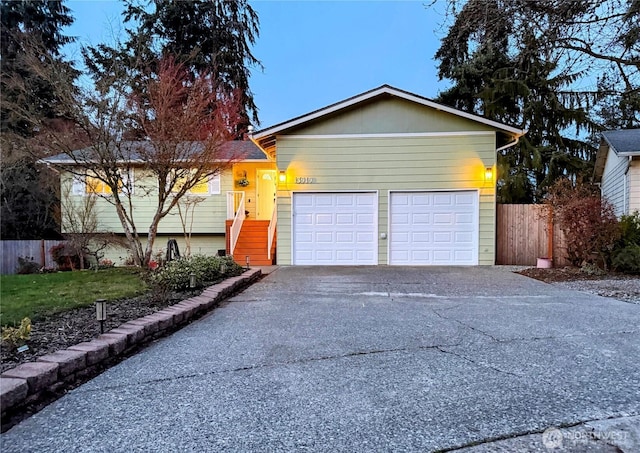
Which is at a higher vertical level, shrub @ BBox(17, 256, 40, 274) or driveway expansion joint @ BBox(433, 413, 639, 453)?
driveway expansion joint @ BBox(433, 413, 639, 453)

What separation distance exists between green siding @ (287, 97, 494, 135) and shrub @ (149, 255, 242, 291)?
500 centimetres

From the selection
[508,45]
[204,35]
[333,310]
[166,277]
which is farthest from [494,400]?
[204,35]

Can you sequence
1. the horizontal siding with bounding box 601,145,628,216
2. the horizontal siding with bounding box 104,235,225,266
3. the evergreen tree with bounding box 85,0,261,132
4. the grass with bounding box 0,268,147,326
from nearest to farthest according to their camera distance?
1. the grass with bounding box 0,268,147,326
2. the horizontal siding with bounding box 601,145,628,216
3. the horizontal siding with bounding box 104,235,225,266
4. the evergreen tree with bounding box 85,0,261,132

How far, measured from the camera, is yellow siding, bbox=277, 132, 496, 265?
Answer: 9.95 metres

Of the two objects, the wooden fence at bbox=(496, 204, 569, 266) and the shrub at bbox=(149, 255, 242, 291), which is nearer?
the shrub at bbox=(149, 255, 242, 291)

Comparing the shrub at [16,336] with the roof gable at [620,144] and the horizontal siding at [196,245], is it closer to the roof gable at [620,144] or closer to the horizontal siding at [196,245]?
the horizontal siding at [196,245]

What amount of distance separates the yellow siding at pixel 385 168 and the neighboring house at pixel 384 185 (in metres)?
0.03

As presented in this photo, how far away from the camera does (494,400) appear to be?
7.47 feet

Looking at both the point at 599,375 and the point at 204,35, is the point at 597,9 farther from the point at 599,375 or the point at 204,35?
the point at 204,35

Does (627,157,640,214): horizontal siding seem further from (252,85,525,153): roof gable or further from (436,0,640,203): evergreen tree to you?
(252,85,525,153): roof gable

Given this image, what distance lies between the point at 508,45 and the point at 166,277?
24.5ft

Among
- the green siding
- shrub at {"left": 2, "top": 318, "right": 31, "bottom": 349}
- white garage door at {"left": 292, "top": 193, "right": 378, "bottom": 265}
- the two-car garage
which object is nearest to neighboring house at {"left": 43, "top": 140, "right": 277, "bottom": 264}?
white garage door at {"left": 292, "top": 193, "right": 378, "bottom": 265}

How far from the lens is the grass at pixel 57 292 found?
161 inches

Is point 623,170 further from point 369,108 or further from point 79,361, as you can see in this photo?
point 79,361
